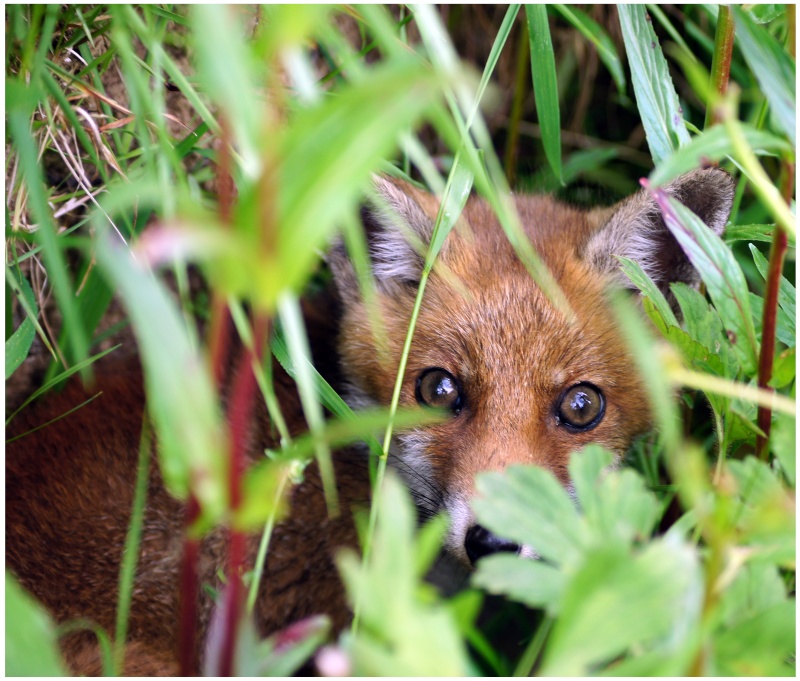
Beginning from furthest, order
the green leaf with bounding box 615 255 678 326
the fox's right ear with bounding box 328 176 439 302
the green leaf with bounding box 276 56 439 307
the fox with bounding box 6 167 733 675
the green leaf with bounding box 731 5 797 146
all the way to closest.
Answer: the fox's right ear with bounding box 328 176 439 302 → the fox with bounding box 6 167 733 675 → the green leaf with bounding box 615 255 678 326 → the green leaf with bounding box 731 5 797 146 → the green leaf with bounding box 276 56 439 307

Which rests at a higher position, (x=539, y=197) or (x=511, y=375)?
(x=539, y=197)

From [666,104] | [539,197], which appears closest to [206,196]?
[539,197]

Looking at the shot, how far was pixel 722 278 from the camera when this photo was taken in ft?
5.14

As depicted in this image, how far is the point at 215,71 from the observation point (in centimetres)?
88

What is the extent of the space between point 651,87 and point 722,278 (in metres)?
0.82

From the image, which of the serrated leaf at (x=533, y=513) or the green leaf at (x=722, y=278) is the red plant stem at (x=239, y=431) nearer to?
the serrated leaf at (x=533, y=513)

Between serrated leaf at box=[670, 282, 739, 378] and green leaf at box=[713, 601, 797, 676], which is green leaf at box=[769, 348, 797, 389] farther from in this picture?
green leaf at box=[713, 601, 797, 676]

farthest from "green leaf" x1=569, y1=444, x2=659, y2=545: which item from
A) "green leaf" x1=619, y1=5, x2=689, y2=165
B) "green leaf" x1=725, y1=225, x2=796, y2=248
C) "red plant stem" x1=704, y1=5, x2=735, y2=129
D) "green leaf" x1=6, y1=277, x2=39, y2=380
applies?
"green leaf" x1=6, y1=277, x2=39, y2=380

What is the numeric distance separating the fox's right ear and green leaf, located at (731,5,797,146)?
1.18 meters

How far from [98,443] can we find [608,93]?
2.87 metres

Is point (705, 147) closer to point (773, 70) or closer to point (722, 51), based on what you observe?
point (773, 70)

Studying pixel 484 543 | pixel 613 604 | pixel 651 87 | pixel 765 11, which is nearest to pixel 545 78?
pixel 651 87

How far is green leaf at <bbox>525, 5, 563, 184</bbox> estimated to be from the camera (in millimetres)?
2314

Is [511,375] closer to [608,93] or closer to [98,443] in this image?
[98,443]
